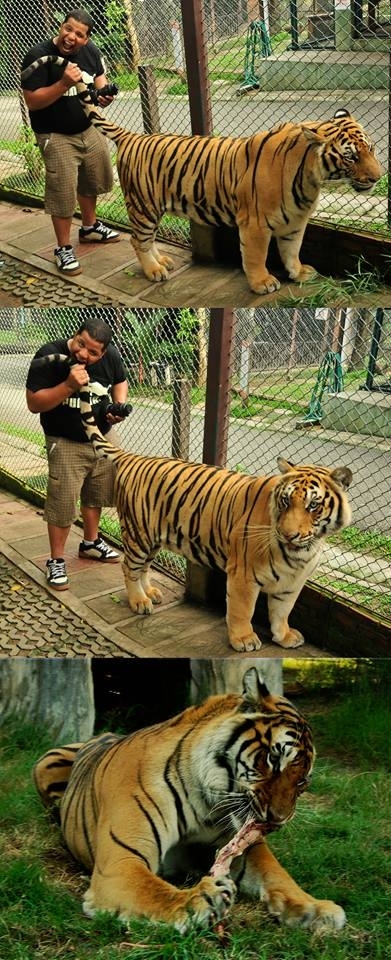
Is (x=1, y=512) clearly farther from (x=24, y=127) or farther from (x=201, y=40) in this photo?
(x=201, y=40)

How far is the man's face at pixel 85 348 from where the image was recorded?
2674 millimetres

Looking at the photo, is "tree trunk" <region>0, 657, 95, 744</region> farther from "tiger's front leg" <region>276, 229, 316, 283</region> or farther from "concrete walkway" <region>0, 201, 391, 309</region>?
"tiger's front leg" <region>276, 229, 316, 283</region>

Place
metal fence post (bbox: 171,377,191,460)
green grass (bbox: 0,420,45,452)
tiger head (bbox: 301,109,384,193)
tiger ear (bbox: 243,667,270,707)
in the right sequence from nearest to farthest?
tiger ear (bbox: 243,667,270,707)
tiger head (bbox: 301,109,384,193)
metal fence post (bbox: 171,377,191,460)
green grass (bbox: 0,420,45,452)

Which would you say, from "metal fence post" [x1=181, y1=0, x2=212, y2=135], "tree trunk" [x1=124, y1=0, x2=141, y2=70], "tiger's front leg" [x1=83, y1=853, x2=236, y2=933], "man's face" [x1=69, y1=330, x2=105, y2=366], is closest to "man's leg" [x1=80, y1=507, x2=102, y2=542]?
"man's face" [x1=69, y1=330, x2=105, y2=366]

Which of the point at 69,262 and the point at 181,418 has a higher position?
the point at 69,262

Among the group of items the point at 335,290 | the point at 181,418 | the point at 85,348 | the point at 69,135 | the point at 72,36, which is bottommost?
the point at 181,418

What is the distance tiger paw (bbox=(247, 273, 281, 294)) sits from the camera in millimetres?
2559

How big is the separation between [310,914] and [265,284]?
4.55 ft

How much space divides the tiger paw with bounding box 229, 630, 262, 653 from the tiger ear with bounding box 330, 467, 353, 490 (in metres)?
0.45

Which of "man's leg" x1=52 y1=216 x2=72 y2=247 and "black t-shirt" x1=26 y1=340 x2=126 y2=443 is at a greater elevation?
"man's leg" x1=52 y1=216 x2=72 y2=247

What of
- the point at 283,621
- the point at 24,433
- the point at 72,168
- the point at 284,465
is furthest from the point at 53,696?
the point at 72,168

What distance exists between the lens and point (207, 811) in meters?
2.30

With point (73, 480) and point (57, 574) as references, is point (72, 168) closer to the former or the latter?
point (73, 480)

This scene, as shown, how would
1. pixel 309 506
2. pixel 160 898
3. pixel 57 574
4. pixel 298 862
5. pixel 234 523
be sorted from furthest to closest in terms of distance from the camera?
pixel 57 574 < pixel 234 523 < pixel 309 506 < pixel 298 862 < pixel 160 898
